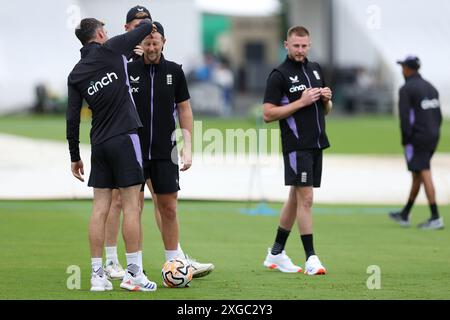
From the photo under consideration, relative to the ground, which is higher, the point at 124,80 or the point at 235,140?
the point at 124,80

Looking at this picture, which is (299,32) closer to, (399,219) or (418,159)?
(418,159)

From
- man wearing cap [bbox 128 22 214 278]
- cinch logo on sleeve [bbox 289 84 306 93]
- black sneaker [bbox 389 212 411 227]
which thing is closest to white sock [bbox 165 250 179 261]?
man wearing cap [bbox 128 22 214 278]

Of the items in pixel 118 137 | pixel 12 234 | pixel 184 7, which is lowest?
pixel 12 234

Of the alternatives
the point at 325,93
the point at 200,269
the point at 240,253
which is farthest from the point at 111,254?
the point at 325,93

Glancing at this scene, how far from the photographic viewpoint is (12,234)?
13.2 metres

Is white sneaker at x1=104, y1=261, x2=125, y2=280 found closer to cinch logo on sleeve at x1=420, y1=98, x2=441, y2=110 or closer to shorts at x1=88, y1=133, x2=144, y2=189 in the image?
shorts at x1=88, y1=133, x2=144, y2=189

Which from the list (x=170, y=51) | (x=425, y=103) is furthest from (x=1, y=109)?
(x=425, y=103)

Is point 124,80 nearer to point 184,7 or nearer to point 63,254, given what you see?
point 63,254

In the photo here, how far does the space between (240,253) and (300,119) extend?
2.06m

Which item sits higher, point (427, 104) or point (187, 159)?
point (427, 104)

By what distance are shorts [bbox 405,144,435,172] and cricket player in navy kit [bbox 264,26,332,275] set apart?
181 inches

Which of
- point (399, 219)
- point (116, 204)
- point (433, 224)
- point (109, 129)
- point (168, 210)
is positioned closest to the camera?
point (109, 129)

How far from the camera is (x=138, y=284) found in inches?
357

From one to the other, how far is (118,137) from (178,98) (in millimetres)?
988
